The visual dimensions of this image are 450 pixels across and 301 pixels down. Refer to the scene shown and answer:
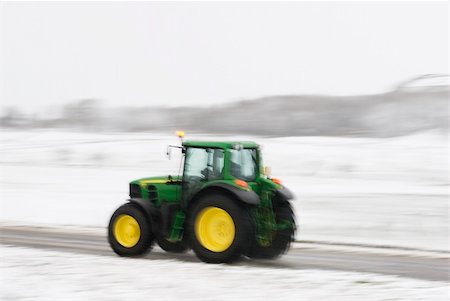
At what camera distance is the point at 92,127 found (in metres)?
56.1

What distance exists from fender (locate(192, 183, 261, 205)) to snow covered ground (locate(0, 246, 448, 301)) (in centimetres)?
93

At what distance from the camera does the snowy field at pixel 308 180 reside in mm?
17172

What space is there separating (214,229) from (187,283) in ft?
6.78

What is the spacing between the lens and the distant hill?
154 feet

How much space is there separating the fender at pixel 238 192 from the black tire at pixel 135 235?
129cm

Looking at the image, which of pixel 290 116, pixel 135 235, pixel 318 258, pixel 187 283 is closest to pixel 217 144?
pixel 135 235

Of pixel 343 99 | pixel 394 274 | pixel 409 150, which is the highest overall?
pixel 343 99

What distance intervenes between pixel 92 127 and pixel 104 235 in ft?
138

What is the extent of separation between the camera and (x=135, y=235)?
1108 centimetres

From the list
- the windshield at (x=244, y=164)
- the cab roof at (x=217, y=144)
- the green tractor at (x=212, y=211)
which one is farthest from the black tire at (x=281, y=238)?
the cab roof at (x=217, y=144)

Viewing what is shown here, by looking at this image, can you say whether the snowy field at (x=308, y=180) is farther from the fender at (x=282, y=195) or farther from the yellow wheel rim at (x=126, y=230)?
the yellow wheel rim at (x=126, y=230)

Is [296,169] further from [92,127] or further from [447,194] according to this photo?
[92,127]

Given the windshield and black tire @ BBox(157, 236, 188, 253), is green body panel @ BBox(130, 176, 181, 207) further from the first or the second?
the windshield

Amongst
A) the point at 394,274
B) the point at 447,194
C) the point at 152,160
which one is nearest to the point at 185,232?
the point at 394,274
